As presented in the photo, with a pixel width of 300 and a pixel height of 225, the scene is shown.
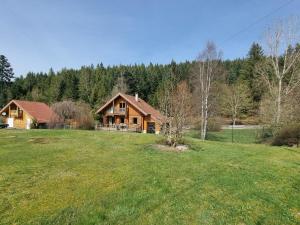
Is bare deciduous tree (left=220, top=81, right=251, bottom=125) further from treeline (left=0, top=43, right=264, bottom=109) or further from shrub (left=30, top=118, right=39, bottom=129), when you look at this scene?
shrub (left=30, top=118, right=39, bottom=129)

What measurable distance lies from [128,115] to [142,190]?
30509mm

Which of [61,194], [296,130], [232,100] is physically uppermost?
[232,100]

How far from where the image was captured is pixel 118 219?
4559 millimetres

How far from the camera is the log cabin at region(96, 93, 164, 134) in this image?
115 ft

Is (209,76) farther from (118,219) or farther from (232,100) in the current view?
(118,219)

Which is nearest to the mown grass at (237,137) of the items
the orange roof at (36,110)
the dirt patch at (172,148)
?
the dirt patch at (172,148)

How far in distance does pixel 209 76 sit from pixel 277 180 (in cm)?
1971

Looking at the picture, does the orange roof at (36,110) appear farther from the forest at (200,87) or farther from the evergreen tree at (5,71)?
the evergreen tree at (5,71)

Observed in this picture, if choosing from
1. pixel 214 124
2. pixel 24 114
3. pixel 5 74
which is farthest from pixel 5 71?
pixel 214 124

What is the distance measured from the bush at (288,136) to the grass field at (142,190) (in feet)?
31.5

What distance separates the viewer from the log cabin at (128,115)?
115 feet

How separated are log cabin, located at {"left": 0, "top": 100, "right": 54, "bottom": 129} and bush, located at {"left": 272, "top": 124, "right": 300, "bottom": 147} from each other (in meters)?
30.6

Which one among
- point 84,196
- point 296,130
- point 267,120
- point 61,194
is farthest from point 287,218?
point 267,120

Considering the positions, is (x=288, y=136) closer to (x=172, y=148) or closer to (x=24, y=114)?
(x=172, y=148)
